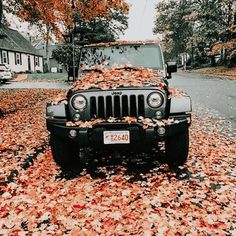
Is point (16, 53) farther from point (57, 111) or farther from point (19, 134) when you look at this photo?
point (57, 111)

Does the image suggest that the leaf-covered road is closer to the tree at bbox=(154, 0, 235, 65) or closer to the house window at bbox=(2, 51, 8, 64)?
the tree at bbox=(154, 0, 235, 65)

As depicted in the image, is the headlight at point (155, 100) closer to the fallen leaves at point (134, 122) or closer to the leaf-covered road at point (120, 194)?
the fallen leaves at point (134, 122)

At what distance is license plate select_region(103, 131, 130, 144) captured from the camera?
4664mm

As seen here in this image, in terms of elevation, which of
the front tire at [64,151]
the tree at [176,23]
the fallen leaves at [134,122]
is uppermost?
the tree at [176,23]

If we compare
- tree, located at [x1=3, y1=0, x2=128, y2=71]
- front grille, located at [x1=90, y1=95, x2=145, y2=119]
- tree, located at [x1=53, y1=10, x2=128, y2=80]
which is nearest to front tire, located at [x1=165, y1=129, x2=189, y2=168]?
front grille, located at [x1=90, y1=95, x2=145, y2=119]

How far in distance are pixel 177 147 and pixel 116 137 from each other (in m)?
1.05

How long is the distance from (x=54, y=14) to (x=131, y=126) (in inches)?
398

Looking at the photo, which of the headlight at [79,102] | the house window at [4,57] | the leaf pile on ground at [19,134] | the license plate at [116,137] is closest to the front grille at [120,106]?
the headlight at [79,102]

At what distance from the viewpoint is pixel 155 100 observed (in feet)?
15.4

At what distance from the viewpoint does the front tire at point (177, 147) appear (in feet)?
16.7

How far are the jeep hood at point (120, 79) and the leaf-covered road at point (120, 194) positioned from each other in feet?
4.58

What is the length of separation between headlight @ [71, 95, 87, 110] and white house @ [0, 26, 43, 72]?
41694mm

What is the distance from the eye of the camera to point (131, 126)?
464cm

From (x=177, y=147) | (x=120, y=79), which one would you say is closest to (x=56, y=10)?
(x=120, y=79)
